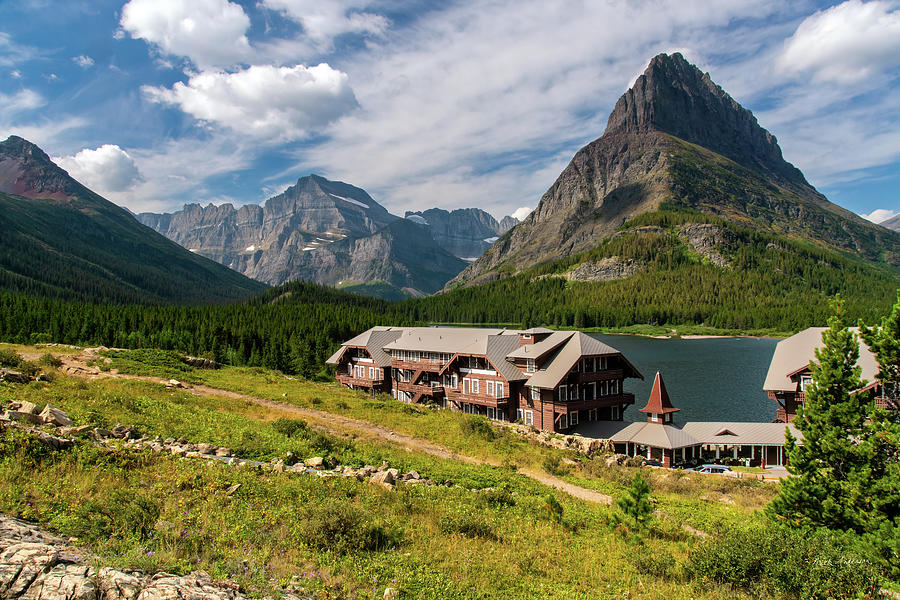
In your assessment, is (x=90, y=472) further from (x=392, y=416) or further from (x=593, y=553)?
(x=392, y=416)

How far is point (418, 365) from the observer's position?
62.3m

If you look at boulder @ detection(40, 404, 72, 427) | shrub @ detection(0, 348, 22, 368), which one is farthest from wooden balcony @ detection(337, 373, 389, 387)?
boulder @ detection(40, 404, 72, 427)

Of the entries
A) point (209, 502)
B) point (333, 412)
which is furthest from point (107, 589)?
point (333, 412)

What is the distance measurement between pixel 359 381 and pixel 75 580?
206 ft

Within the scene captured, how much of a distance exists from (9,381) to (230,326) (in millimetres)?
84432

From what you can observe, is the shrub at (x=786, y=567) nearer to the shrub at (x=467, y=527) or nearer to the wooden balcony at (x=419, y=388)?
the shrub at (x=467, y=527)

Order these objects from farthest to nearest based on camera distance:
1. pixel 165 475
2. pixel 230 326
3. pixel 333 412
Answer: pixel 230 326 → pixel 333 412 → pixel 165 475

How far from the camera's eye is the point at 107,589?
7113mm

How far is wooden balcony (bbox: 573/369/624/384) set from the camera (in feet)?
158

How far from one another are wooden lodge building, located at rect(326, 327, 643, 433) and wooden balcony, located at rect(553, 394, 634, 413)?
3.9 inches

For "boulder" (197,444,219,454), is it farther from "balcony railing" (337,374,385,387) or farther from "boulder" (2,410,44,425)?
"balcony railing" (337,374,385,387)

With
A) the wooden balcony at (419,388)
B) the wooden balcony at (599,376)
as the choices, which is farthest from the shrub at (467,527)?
the wooden balcony at (419,388)

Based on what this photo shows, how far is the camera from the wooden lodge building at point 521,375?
48.1 m

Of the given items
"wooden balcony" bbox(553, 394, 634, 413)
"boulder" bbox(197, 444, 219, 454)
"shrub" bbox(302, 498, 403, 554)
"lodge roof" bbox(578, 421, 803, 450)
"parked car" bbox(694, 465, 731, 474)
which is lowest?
"parked car" bbox(694, 465, 731, 474)
